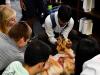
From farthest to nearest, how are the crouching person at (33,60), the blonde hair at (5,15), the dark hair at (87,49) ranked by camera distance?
the blonde hair at (5,15) → the dark hair at (87,49) → the crouching person at (33,60)

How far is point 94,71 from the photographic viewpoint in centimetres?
131

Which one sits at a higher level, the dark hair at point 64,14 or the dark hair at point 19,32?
the dark hair at point 19,32

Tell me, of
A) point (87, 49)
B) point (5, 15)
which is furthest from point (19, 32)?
point (87, 49)

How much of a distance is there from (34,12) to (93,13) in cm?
108

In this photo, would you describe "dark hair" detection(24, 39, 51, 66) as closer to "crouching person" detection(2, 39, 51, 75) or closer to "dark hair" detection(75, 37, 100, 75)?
"crouching person" detection(2, 39, 51, 75)

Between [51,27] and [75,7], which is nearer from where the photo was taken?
[51,27]

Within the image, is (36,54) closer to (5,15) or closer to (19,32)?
(19,32)

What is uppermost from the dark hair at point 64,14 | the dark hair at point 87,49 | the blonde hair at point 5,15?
the blonde hair at point 5,15

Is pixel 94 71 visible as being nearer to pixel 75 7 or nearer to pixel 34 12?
pixel 75 7

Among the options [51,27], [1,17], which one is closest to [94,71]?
[1,17]

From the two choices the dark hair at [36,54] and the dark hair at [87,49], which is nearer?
the dark hair at [36,54]

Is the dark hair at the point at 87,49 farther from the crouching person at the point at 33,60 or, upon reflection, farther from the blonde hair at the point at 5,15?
the blonde hair at the point at 5,15

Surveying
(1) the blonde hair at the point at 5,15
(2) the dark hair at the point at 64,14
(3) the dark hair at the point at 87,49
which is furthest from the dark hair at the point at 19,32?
(2) the dark hair at the point at 64,14

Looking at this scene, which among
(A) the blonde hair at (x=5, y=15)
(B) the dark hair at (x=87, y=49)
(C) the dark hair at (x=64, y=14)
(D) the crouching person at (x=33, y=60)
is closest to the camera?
(D) the crouching person at (x=33, y=60)
